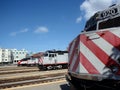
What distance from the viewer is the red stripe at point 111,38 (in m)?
4.89

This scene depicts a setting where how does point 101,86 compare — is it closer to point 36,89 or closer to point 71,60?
point 71,60

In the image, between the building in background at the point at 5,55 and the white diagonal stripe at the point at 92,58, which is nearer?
the white diagonal stripe at the point at 92,58

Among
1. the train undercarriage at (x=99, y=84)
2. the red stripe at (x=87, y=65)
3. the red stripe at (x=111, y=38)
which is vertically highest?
the red stripe at (x=111, y=38)

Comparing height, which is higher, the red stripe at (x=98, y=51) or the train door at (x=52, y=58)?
the train door at (x=52, y=58)

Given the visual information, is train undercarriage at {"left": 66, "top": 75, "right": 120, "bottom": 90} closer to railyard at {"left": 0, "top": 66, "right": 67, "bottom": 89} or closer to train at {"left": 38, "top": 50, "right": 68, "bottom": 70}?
railyard at {"left": 0, "top": 66, "right": 67, "bottom": 89}

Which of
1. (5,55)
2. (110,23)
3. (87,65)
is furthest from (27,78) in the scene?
(5,55)

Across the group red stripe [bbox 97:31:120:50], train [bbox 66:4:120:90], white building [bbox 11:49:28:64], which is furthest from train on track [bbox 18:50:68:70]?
white building [bbox 11:49:28:64]

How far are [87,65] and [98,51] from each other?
0.50 meters

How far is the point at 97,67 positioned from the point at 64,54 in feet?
99.2

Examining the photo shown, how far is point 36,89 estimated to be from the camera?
1043 cm

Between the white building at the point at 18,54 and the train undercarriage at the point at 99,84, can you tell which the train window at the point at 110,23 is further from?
the white building at the point at 18,54

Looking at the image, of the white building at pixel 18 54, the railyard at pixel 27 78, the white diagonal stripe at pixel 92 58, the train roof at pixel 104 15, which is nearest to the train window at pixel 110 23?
the train roof at pixel 104 15

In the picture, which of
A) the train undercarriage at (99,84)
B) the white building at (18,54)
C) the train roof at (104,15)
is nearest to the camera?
the train undercarriage at (99,84)

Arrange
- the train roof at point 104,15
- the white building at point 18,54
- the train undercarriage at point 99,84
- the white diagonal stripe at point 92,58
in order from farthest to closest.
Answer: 1. the white building at point 18,54
2. the train roof at point 104,15
3. the white diagonal stripe at point 92,58
4. the train undercarriage at point 99,84
